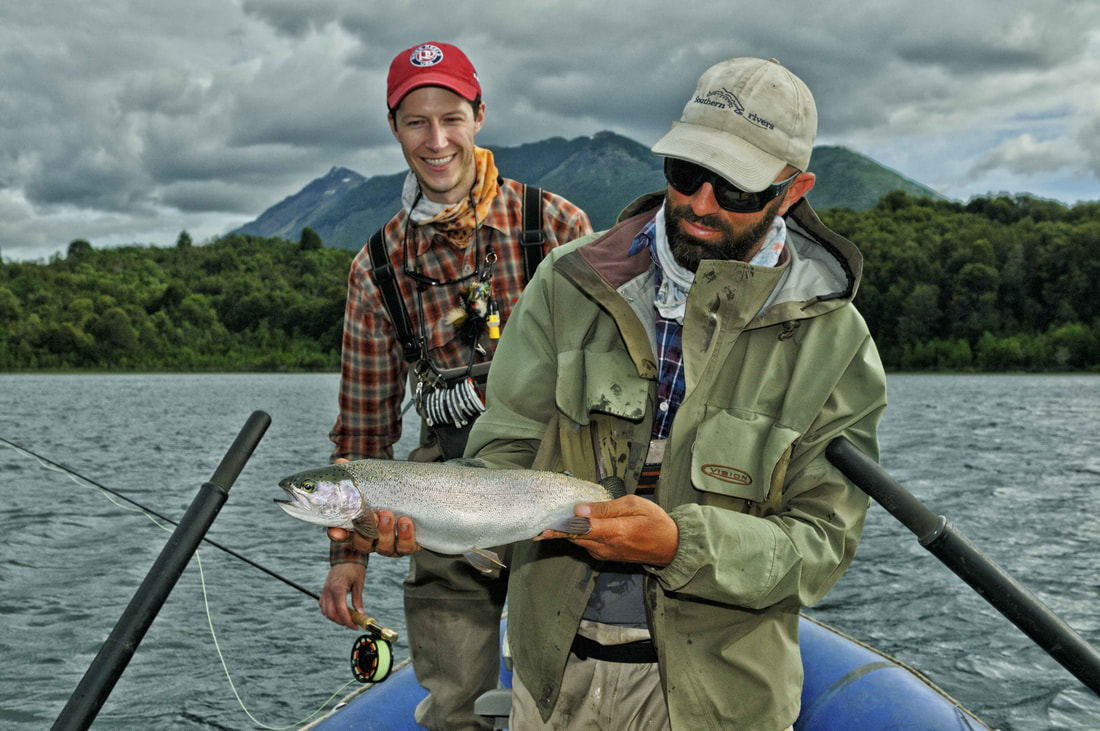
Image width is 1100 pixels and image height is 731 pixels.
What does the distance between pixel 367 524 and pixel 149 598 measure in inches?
48.6

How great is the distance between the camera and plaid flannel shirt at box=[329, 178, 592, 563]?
13.4 ft

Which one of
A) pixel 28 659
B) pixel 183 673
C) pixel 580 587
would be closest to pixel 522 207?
pixel 580 587

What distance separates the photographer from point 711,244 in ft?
8.87

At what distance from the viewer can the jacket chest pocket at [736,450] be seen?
253 centimetres

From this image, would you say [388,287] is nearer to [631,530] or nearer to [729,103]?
[729,103]

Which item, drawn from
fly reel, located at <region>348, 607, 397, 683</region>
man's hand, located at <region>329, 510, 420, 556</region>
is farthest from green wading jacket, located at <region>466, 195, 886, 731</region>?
fly reel, located at <region>348, 607, 397, 683</region>

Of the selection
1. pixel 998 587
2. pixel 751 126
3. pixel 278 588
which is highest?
pixel 751 126

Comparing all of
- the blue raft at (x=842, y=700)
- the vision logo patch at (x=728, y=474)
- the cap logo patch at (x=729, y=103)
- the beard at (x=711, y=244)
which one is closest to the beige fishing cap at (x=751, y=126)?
the cap logo patch at (x=729, y=103)

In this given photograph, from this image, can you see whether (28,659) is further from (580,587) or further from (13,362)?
(13,362)

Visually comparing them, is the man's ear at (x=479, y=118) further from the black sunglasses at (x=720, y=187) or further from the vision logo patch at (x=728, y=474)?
the vision logo patch at (x=728, y=474)

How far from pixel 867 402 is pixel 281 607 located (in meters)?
11.1

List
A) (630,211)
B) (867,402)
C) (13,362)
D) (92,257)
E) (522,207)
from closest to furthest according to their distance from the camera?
(867,402)
(630,211)
(522,207)
(13,362)
(92,257)

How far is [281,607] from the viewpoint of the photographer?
12.3 meters

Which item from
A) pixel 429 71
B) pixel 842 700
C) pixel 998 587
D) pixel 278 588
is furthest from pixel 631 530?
pixel 278 588
